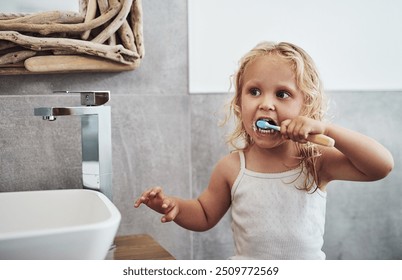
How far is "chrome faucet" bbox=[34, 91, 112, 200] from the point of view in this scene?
0.79m

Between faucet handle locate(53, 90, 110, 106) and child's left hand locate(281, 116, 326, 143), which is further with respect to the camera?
faucet handle locate(53, 90, 110, 106)

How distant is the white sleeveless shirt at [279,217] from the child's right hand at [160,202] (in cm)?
11

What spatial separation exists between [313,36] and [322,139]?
0.27m

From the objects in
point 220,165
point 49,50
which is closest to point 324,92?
point 220,165

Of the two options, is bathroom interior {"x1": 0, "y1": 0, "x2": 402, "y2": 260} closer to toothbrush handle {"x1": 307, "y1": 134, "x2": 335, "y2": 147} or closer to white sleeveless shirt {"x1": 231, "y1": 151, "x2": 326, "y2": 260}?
white sleeveless shirt {"x1": 231, "y1": 151, "x2": 326, "y2": 260}

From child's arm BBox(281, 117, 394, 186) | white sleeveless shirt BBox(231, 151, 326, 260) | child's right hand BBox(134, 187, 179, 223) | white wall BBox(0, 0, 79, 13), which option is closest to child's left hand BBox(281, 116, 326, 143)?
child's arm BBox(281, 117, 394, 186)

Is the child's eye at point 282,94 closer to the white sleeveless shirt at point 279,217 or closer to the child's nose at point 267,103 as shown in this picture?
the child's nose at point 267,103

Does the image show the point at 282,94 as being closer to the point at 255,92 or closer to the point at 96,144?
the point at 255,92

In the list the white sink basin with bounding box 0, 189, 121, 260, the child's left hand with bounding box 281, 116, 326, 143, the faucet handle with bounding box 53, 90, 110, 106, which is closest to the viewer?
the white sink basin with bounding box 0, 189, 121, 260

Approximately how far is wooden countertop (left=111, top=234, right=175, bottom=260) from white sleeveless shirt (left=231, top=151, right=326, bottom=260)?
137 mm

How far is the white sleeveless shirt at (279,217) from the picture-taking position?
0.78 metres

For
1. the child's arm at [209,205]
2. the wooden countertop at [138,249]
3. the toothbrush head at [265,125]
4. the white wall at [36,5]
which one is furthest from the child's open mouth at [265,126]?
the white wall at [36,5]

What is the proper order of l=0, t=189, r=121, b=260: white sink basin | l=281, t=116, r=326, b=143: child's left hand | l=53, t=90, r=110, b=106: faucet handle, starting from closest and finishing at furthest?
l=0, t=189, r=121, b=260: white sink basin → l=281, t=116, r=326, b=143: child's left hand → l=53, t=90, r=110, b=106: faucet handle
